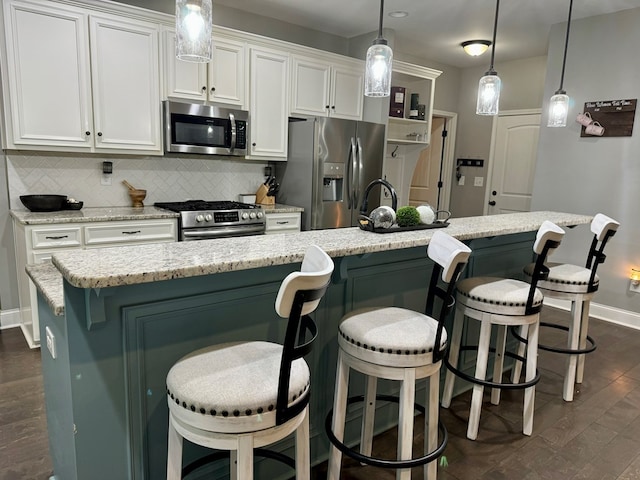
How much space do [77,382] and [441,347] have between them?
1.21 metres

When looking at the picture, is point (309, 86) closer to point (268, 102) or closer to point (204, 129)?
point (268, 102)

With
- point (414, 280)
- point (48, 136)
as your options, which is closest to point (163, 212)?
point (48, 136)

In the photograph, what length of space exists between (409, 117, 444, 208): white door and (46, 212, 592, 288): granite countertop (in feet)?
15.2

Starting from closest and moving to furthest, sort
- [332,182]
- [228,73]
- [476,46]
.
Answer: [228,73] < [332,182] < [476,46]

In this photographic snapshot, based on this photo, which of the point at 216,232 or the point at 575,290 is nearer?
the point at 575,290

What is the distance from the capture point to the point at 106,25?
10.5 ft

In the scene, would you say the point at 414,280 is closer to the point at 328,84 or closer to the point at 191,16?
the point at 191,16

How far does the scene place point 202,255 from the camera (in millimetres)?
1403

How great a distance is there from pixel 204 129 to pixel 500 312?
2837 millimetres

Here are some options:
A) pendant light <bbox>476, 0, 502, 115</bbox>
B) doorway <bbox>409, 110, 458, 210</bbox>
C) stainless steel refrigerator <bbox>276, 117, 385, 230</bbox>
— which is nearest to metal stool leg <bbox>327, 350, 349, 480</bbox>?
pendant light <bbox>476, 0, 502, 115</bbox>

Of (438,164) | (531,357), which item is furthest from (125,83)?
(438,164)

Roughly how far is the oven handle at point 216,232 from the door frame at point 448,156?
12.1 feet

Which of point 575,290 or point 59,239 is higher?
point 59,239

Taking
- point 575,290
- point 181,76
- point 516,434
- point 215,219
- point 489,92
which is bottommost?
point 516,434
